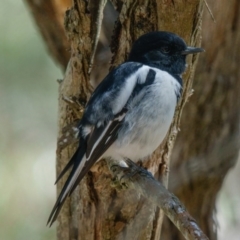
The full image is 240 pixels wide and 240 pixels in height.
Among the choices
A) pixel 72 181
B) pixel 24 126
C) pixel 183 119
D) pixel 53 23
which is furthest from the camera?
pixel 24 126

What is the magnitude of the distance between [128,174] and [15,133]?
351cm

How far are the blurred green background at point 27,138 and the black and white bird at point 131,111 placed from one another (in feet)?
6.79

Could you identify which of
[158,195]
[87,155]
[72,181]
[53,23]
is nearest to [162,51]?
[87,155]

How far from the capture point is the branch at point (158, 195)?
2644 millimetres

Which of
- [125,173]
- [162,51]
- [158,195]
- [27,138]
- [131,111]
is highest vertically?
[162,51]

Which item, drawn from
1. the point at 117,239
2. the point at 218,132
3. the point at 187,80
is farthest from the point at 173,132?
the point at 218,132

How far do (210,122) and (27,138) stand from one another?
2.41m

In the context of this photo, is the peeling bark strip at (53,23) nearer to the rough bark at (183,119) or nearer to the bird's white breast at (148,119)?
the rough bark at (183,119)

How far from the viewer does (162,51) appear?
3879 mm

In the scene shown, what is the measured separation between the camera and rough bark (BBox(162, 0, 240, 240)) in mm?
4938

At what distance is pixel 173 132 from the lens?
12.9 ft

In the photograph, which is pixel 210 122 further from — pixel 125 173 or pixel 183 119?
pixel 125 173

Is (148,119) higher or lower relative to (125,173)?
higher

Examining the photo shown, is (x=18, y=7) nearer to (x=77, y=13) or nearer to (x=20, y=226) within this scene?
(x=20, y=226)
